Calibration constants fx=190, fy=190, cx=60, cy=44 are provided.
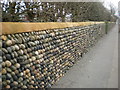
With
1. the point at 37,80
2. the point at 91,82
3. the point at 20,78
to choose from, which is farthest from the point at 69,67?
the point at 20,78

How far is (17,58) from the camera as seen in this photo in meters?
2.96

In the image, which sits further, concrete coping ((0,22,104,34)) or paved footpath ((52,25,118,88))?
paved footpath ((52,25,118,88))

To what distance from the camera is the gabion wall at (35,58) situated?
107 inches

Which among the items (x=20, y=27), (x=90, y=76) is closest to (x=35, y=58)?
(x=20, y=27)

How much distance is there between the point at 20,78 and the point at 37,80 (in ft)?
2.06

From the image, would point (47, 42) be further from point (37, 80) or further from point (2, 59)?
point (2, 59)

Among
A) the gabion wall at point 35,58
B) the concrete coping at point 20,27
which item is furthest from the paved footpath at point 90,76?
the concrete coping at point 20,27

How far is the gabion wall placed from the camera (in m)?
2.73

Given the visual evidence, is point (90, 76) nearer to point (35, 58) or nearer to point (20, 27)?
point (35, 58)

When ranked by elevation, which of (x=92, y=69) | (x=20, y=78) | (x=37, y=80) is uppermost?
(x=20, y=78)

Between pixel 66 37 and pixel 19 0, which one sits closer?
pixel 19 0

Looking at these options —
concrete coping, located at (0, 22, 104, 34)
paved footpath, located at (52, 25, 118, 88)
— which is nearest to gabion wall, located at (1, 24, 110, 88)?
concrete coping, located at (0, 22, 104, 34)

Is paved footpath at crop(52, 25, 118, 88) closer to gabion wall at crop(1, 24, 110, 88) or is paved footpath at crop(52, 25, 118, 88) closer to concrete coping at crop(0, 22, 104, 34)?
gabion wall at crop(1, 24, 110, 88)

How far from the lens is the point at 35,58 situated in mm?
3500
